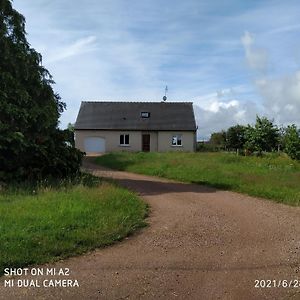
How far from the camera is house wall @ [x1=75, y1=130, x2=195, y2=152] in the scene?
47.6 m

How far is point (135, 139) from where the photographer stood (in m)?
47.8

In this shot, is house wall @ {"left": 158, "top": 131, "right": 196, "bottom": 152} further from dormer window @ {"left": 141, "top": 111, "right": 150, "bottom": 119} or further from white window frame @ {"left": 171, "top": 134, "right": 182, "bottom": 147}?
dormer window @ {"left": 141, "top": 111, "right": 150, "bottom": 119}

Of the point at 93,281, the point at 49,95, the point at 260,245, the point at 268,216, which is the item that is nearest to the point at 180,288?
the point at 93,281

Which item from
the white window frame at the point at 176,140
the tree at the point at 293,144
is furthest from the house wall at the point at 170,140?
the tree at the point at 293,144

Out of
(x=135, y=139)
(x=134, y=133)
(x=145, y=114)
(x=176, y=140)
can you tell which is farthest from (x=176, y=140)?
(x=145, y=114)

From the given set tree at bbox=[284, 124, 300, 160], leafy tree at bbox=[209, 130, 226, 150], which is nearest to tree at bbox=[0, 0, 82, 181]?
tree at bbox=[284, 124, 300, 160]

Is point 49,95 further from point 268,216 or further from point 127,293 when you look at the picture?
point 127,293

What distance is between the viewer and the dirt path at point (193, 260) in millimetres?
5829

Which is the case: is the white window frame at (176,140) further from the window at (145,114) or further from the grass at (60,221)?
the grass at (60,221)

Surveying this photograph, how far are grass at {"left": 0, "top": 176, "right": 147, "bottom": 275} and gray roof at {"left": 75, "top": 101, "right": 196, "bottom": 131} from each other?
115 feet

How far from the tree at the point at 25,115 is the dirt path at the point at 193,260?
218 inches

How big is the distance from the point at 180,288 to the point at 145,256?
1.48 m

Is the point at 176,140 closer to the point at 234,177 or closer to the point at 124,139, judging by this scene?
→ the point at 124,139

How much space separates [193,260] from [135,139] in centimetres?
4069
